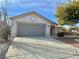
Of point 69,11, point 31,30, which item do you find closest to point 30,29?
point 31,30

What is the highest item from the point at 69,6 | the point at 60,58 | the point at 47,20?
the point at 69,6

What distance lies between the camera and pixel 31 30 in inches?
1225

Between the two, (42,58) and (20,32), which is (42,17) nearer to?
(20,32)

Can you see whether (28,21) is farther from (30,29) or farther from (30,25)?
(30,29)

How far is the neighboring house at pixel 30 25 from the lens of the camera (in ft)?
97.0

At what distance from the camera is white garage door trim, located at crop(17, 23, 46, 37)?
30.5 metres

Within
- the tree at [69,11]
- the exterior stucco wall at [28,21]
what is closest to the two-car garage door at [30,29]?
the exterior stucco wall at [28,21]

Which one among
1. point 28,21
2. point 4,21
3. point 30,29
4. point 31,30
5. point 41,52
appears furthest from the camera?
point 31,30

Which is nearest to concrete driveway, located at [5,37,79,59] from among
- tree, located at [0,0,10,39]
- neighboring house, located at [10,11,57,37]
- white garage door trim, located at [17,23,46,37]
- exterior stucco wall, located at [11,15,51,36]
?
tree, located at [0,0,10,39]

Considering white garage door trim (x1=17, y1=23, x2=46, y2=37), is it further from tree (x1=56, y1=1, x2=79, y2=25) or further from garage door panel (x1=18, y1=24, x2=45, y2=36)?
tree (x1=56, y1=1, x2=79, y2=25)

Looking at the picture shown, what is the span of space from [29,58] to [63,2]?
773 inches

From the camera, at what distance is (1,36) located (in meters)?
21.3

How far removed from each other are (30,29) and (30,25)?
74 centimetres

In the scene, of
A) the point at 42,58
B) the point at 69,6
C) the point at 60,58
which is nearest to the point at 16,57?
the point at 42,58
